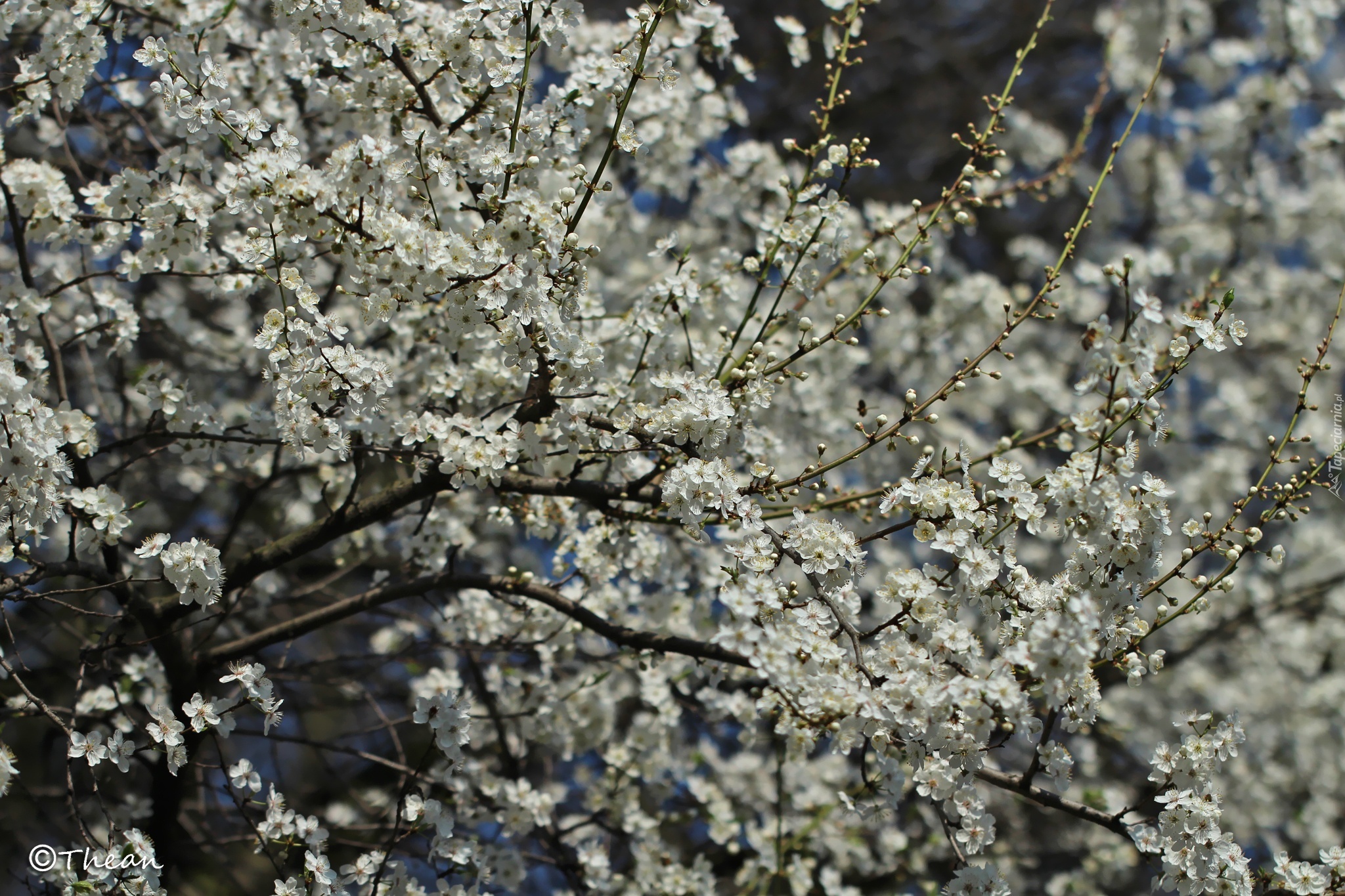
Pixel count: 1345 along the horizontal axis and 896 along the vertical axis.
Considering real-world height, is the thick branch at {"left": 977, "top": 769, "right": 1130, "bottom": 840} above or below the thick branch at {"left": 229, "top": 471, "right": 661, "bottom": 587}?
below

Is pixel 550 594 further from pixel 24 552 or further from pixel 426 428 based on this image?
pixel 24 552

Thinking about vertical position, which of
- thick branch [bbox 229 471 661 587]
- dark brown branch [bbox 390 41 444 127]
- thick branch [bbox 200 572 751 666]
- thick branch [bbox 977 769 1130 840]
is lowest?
thick branch [bbox 977 769 1130 840]

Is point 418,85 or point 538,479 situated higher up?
point 418,85

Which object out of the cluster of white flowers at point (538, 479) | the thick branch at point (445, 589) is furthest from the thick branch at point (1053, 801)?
the thick branch at point (445, 589)

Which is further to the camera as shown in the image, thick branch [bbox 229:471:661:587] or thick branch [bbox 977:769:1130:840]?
thick branch [bbox 229:471:661:587]

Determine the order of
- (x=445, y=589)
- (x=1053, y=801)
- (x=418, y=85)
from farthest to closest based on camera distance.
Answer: (x=445, y=589)
(x=418, y=85)
(x=1053, y=801)

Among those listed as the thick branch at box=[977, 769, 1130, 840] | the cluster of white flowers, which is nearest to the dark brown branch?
the cluster of white flowers

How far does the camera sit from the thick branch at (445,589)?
2994 millimetres

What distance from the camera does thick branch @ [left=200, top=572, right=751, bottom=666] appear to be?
2994mm

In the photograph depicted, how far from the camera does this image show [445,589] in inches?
125

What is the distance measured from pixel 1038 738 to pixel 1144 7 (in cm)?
706

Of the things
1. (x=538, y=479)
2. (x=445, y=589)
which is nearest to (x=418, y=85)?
(x=538, y=479)

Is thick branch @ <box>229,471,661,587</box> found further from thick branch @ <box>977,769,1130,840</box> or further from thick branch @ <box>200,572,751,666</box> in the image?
thick branch @ <box>977,769,1130,840</box>

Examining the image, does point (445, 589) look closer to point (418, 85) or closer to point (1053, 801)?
point (418, 85)
